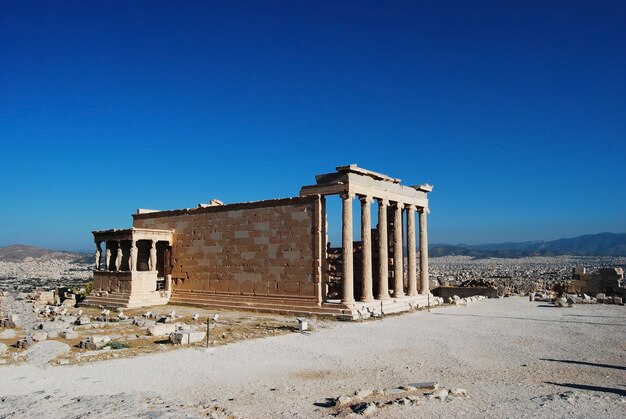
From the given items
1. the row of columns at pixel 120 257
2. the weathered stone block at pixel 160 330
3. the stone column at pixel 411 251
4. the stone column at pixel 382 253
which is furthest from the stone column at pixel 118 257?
the stone column at pixel 411 251

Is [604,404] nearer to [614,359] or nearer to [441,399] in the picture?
[441,399]

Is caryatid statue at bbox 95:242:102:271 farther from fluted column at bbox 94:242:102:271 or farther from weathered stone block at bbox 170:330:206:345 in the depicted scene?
weathered stone block at bbox 170:330:206:345

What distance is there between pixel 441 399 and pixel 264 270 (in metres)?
15.4

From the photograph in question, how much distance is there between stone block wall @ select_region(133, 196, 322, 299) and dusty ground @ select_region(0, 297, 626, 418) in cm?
557

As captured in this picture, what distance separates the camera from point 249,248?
24203mm

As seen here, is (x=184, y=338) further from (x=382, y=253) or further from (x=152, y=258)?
(x=152, y=258)

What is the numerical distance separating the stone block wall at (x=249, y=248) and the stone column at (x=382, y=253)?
3.18m

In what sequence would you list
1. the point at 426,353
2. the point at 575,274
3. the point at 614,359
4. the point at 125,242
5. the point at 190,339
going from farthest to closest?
the point at 575,274
the point at 125,242
the point at 190,339
the point at 426,353
the point at 614,359

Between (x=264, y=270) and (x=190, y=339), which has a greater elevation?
(x=264, y=270)

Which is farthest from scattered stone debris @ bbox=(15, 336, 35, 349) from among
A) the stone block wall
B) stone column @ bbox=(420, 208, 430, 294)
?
stone column @ bbox=(420, 208, 430, 294)

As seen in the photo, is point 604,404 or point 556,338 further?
point 556,338

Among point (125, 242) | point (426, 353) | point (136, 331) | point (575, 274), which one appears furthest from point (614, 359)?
point (125, 242)

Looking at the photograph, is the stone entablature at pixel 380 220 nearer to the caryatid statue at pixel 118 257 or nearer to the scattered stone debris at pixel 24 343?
the scattered stone debris at pixel 24 343

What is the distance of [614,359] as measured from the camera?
12.4 meters
